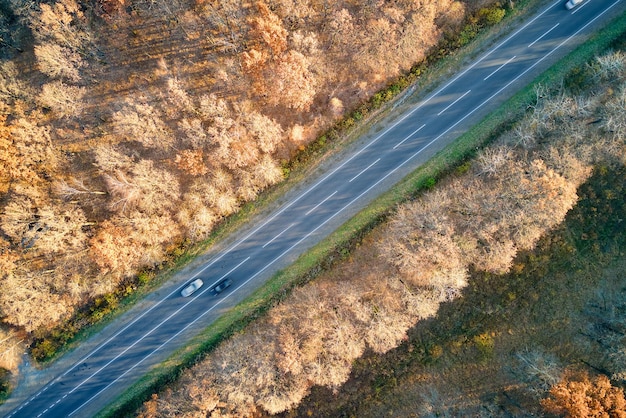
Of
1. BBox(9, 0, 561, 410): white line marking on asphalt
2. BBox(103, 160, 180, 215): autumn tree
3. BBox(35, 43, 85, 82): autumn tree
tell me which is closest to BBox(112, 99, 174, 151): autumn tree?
BBox(103, 160, 180, 215): autumn tree

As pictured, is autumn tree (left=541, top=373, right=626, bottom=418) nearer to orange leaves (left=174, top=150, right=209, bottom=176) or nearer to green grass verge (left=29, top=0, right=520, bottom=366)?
green grass verge (left=29, top=0, right=520, bottom=366)

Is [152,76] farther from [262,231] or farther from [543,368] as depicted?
[543,368]

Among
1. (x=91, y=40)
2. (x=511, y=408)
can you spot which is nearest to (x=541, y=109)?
(x=511, y=408)

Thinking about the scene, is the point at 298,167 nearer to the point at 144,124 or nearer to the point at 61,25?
the point at 144,124

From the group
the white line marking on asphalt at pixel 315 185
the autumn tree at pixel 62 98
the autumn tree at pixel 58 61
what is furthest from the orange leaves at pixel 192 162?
the autumn tree at pixel 58 61

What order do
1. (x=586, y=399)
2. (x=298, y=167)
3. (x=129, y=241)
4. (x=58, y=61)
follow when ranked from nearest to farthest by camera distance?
(x=586, y=399)
(x=58, y=61)
(x=129, y=241)
(x=298, y=167)

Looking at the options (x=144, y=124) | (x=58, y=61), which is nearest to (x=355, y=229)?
(x=144, y=124)

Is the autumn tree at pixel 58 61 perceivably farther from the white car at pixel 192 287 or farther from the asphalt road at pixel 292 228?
the white car at pixel 192 287
